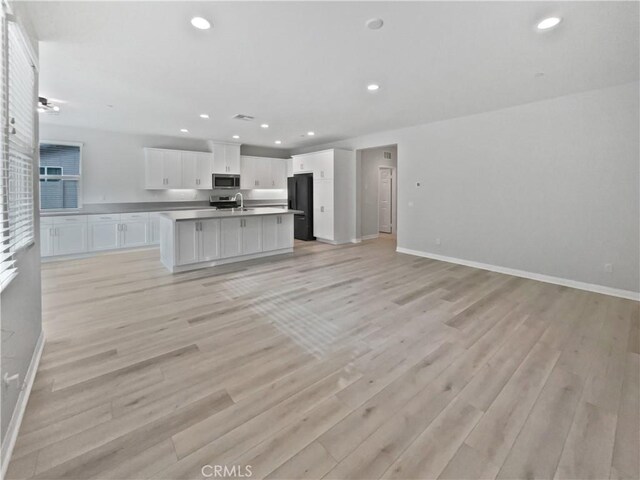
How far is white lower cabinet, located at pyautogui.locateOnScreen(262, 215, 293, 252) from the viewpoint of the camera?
19.4 feet

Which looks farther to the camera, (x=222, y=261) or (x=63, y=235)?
(x=63, y=235)

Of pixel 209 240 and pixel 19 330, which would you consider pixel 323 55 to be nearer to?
pixel 19 330

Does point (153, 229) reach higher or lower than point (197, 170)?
lower

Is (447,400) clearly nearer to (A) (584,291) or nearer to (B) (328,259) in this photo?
(A) (584,291)

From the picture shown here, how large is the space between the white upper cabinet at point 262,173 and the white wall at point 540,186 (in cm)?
425

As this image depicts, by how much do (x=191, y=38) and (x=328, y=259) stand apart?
4.08 meters

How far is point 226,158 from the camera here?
792 cm

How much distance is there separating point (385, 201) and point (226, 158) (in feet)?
16.2

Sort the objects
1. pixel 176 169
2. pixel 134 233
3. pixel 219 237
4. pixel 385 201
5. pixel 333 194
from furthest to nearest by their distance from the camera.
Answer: pixel 385 201 < pixel 333 194 < pixel 176 169 < pixel 134 233 < pixel 219 237

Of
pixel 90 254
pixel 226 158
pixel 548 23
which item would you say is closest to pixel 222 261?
pixel 90 254

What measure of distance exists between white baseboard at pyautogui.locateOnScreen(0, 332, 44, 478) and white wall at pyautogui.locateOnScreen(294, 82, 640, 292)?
5.82 meters

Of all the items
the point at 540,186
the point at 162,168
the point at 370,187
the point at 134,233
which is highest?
the point at 162,168

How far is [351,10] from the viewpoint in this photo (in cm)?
227

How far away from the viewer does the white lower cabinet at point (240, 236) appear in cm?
532
